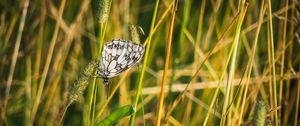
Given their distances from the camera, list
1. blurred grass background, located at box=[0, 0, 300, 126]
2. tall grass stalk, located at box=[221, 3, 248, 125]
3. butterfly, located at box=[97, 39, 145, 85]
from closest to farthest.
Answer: butterfly, located at box=[97, 39, 145, 85] → tall grass stalk, located at box=[221, 3, 248, 125] → blurred grass background, located at box=[0, 0, 300, 126]

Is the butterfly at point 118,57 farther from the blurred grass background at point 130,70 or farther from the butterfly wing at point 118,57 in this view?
the blurred grass background at point 130,70

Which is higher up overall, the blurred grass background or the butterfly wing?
the butterfly wing

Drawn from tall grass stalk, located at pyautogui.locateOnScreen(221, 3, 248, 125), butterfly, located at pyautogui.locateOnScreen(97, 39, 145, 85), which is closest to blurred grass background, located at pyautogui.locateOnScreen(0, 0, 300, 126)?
tall grass stalk, located at pyautogui.locateOnScreen(221, 3, 248, 125)

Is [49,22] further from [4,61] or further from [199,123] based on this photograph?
[199,123]

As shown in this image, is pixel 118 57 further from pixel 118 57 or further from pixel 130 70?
pixel 130 70

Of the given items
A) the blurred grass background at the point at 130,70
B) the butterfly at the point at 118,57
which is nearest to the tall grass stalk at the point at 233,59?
the butterfly at the point at 118,57

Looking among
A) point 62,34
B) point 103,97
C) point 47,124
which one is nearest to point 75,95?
point 47,124

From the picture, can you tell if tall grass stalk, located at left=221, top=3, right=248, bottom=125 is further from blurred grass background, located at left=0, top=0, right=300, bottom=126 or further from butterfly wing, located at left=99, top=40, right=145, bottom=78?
blurred grass background, located at left=0, top=0, right=300, bottom=126

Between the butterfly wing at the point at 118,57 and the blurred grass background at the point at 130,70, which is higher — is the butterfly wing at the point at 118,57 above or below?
above

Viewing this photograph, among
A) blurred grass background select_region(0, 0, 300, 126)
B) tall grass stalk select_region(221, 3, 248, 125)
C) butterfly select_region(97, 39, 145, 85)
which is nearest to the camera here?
butterfly select_region(97, 39, 145, 85)

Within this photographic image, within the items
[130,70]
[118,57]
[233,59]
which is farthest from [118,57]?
[130,70]
